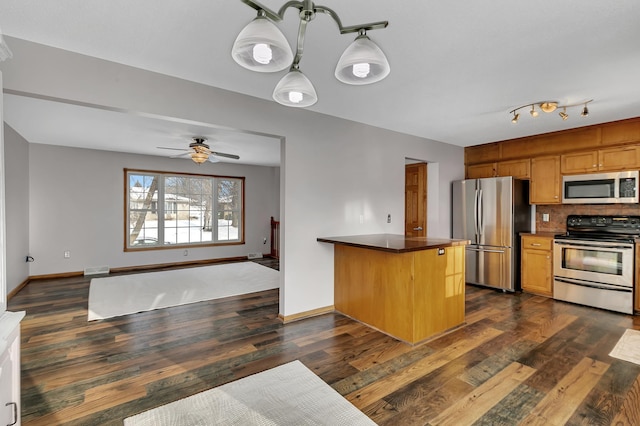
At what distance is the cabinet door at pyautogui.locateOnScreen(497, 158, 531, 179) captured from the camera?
4922 mm

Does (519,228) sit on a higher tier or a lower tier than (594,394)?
higher

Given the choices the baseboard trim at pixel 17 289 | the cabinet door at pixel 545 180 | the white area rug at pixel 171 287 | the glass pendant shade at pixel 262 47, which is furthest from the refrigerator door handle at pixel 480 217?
the baseboard trim at pixel 17 289

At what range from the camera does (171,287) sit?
5.03 m

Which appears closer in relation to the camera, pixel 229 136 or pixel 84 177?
pixel 229 136

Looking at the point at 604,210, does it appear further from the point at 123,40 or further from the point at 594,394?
the point at 123,40

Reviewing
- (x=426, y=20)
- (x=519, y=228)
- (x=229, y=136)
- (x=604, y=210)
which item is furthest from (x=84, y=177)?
(x=604, y=210)

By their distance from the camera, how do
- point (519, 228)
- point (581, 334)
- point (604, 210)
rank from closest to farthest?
1. point (581, 334)
2. point (604, 210)
3. point (519, 228)

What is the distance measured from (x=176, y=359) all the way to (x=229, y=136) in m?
3.41

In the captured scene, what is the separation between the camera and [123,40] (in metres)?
2.21

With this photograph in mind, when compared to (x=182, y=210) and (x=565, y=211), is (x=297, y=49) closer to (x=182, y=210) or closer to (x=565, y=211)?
(x=565, y=211)

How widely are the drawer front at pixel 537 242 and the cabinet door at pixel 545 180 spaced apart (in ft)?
1.97

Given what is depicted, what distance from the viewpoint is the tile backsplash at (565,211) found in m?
4.26

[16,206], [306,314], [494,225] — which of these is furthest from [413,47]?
[16,206]

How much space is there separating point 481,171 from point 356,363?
4.37 metres
